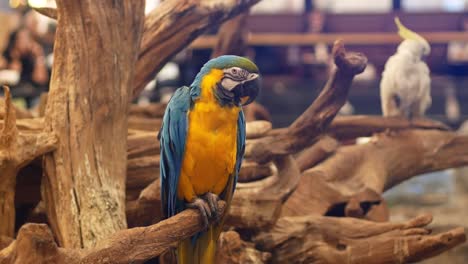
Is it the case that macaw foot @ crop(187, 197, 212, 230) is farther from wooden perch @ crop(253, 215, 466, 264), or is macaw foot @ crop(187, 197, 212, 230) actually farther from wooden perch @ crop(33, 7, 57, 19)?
wooden perch @ crop(33, 7, 57, 19)

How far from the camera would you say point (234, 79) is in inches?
62.9

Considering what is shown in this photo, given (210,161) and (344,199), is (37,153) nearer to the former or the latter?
(210,161)

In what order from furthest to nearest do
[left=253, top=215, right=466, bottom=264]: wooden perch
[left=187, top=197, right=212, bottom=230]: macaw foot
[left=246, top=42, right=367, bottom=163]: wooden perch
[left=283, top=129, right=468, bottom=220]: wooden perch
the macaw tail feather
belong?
[left=283, top=129, right=468, bottom=220]: wooden perch, [left=253, top=215, right=466, bottom=264]: wooden perch, [left=246, top=42, right=367, bottom=163]: wooden perch, the macaw tail feather, [left=187, top=197, right=212, bottom=230]: macaw foot

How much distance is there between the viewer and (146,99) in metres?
3.31

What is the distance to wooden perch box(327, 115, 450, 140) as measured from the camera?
2850 millimetres

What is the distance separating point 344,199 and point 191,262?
3.34 ft

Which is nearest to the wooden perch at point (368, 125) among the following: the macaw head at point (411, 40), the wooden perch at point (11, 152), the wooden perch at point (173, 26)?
the macaw head at point (411, 40)

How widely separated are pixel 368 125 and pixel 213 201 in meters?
1.42

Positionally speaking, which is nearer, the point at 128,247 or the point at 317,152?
the point at 128,247

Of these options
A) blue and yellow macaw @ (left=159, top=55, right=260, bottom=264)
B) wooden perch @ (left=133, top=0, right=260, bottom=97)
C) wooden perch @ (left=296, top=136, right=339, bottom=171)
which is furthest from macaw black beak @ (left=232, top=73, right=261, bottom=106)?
wooden perch @ (left=296, top=136, right=339, bottom=171)

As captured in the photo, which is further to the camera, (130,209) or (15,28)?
(15,28)

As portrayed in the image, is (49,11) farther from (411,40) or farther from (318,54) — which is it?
(411,40)

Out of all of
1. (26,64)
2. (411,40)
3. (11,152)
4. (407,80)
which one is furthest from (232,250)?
(26,64)

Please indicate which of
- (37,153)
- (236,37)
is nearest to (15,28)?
(236,37)
